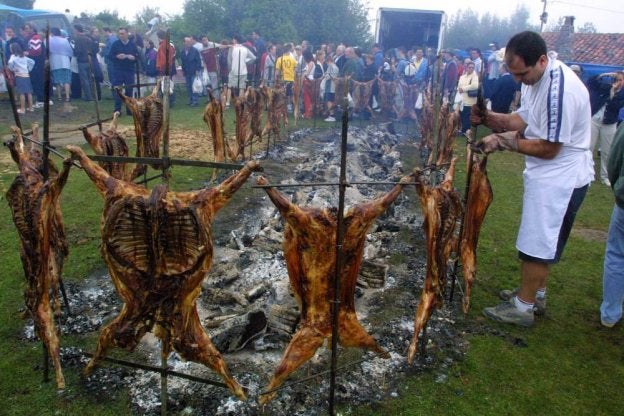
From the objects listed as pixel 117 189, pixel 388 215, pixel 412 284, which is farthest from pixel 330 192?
pixel 117 189

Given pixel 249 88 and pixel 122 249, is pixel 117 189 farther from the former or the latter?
pixel 249 88

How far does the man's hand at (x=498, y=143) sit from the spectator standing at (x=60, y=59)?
1633cm

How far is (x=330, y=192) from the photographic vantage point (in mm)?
8078

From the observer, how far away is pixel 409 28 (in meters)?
25.7

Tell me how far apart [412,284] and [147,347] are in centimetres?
317

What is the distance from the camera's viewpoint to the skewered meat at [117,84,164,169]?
287 inches

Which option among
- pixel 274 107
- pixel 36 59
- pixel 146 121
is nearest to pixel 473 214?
pixel 146 121

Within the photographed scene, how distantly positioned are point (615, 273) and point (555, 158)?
5.52 ft

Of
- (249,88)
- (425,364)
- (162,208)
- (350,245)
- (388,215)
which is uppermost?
(249,88)

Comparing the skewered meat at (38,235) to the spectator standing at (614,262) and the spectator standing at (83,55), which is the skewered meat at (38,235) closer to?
the spectator standing at (614,262)

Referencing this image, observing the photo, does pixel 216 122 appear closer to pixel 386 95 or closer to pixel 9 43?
pixel 386 95

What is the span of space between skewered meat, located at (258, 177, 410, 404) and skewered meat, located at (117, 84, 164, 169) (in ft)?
15.1

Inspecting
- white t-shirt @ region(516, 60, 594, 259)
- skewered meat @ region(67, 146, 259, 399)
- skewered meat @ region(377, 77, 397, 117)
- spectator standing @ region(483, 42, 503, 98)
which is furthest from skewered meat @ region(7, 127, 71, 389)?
spectator standing @ region(483, 42, 503, 98)

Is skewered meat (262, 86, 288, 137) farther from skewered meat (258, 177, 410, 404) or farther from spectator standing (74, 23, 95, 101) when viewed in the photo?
skewered meat (258, 177, 410, 404)
